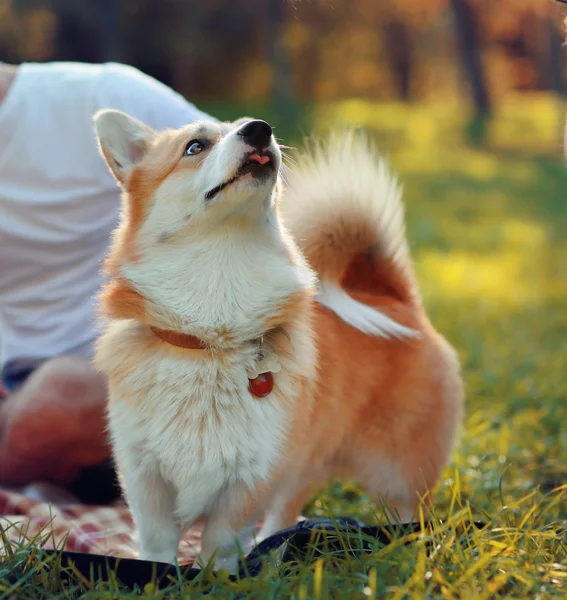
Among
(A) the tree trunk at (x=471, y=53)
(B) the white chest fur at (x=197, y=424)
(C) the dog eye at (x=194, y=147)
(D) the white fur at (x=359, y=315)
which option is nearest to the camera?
(B) the white chest fur at (x=197, y=424)

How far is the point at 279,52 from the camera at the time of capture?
39.8 ft

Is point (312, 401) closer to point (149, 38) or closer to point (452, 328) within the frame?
point (452, 328)

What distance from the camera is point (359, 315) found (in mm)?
2357

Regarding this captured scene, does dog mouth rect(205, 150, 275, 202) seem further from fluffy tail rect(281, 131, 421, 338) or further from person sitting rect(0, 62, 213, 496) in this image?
person sitting rect(0, 62, 213, 496)

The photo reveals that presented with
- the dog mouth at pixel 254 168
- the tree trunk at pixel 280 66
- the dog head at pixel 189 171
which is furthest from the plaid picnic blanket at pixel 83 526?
the tree trunk at pixel 280 66

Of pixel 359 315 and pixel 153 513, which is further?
pixel 359 315

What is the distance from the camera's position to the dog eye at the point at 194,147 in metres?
2.12

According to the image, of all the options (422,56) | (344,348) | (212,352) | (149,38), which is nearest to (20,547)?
(212,352)

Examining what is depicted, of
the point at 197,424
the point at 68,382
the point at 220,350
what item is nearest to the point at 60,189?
the point at 68,382

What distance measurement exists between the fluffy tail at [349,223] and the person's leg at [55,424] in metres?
0.94

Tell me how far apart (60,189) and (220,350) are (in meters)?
1.35

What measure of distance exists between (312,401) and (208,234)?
0.52 m

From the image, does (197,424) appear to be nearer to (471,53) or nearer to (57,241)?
(57,241)

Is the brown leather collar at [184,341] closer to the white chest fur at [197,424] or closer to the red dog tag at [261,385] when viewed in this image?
the white chest fur at [197,424]
